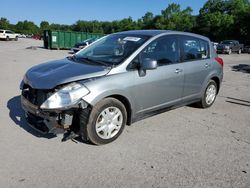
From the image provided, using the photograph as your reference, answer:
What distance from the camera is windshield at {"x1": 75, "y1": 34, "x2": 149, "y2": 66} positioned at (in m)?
4.42

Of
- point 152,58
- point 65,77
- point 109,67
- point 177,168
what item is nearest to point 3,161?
point 65,77

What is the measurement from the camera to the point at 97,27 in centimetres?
12238

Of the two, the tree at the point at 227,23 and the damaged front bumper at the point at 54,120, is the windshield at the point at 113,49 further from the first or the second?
the tree at the point at 227,23

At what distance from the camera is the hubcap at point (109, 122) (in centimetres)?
397

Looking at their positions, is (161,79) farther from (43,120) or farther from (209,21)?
(209,21)

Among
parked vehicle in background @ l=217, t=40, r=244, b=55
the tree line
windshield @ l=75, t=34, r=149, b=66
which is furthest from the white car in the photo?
windshield @ l=75, t=34, r=149, b=66

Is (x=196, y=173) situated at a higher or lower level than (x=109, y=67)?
lower

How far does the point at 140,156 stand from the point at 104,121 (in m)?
0.76

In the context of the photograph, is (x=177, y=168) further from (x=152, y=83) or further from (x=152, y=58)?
(x=152, y=58)

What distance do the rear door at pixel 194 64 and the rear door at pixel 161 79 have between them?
0.20 m

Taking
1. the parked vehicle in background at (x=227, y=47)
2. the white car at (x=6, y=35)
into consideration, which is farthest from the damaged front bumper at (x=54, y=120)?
the white car at (x=6, y=35)

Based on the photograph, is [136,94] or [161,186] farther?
[136,94]

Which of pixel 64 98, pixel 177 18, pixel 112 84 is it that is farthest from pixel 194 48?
pixel 177 18

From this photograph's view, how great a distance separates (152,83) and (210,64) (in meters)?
2.13
